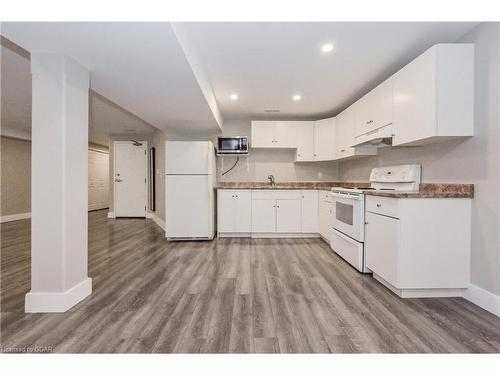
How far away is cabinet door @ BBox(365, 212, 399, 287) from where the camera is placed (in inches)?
80.4

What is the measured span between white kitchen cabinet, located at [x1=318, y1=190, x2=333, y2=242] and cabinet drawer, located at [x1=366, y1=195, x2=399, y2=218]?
1.01 m

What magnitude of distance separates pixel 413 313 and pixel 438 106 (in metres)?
1.63

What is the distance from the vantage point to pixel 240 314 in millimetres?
1738

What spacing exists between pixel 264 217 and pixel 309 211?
79 centimetres

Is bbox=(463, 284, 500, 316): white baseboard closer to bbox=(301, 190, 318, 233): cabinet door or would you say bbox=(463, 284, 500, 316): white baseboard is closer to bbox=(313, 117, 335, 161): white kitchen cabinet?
bbox=(301, 190, 318, 233): cabinet door

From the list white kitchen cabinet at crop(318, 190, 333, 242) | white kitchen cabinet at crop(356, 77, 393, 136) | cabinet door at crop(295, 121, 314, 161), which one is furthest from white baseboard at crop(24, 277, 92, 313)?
cabinet door at crop(295, 121, 314, 161)

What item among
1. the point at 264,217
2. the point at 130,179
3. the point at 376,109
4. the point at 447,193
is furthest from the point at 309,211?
the point at 130,179

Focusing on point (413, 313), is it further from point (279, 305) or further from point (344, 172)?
point (344, 172)

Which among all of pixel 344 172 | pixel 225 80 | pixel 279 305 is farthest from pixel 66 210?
pixel 344 172

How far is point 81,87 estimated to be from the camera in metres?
1.97

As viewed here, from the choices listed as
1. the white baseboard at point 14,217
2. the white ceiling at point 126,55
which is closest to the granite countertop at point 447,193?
the white ceiling at point 126,55

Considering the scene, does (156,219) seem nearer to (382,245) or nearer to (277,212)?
(277,212)

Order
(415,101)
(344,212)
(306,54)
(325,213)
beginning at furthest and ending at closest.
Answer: (325,213), (344,212), (306,54), (415,101)

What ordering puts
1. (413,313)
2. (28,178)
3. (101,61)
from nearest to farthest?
(413,313), (101,61), (28,178)
